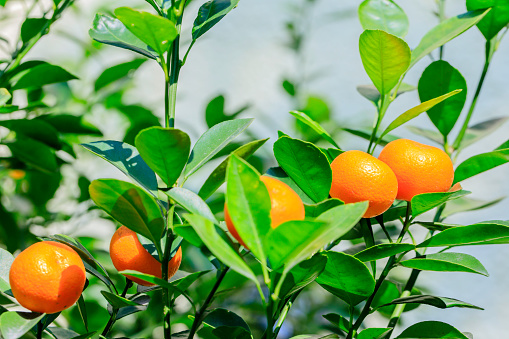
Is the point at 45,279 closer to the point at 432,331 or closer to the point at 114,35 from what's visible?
the point at 114,35

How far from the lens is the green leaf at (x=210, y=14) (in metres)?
0.48

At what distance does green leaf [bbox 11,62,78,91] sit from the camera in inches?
30.3

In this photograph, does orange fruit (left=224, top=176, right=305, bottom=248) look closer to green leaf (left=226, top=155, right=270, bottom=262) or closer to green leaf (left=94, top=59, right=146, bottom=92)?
green leaf (left=226, top=155, right=270, bottom=262)

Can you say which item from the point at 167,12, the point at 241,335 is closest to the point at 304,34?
the point at 167,12

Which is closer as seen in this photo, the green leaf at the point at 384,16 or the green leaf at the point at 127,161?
the green leaf at the point at 127,161

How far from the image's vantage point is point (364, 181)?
0.44 metres

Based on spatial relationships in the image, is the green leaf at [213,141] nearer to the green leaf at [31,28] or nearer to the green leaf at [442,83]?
the green leaf at [442,83]

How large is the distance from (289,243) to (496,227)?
0.20 m

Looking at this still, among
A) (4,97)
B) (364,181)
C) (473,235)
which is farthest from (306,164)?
(4,97)

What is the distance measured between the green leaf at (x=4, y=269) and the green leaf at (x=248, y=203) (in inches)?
9.6

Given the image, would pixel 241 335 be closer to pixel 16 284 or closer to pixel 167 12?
pixel 16 284

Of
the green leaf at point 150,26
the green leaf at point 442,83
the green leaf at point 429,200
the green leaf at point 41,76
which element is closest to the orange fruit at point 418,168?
the green leaf at point 429,200

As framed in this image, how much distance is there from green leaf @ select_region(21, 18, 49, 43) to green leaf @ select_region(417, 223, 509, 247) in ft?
2.08

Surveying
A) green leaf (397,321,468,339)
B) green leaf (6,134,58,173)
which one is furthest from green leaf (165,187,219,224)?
green leaf (6,134,58,173)
